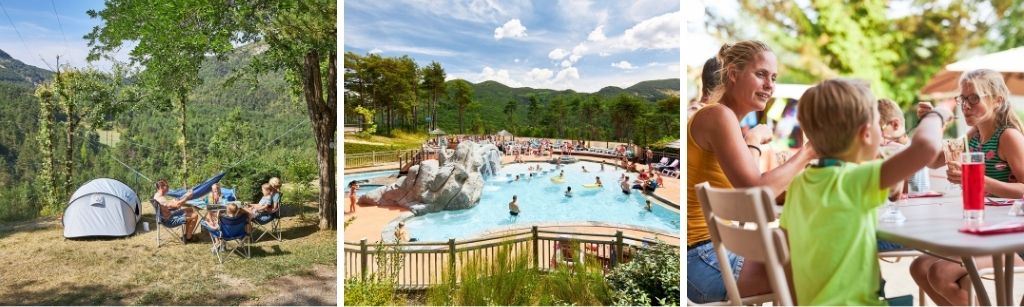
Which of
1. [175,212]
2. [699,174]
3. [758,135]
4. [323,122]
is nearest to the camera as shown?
[699,174]

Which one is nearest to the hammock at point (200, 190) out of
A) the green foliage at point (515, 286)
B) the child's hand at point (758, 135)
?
the green foliage at point (515, 286)

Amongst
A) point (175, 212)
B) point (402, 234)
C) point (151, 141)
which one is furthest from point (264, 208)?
point (402, 234)

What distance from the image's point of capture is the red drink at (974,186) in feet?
8.48

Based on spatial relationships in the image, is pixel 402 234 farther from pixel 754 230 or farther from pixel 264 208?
pixel 754 230

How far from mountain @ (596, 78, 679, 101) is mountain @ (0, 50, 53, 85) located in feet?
12.4

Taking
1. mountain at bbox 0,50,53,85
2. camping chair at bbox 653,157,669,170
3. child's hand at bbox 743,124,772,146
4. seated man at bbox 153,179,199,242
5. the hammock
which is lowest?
seated man at bbox 153,179,199,242

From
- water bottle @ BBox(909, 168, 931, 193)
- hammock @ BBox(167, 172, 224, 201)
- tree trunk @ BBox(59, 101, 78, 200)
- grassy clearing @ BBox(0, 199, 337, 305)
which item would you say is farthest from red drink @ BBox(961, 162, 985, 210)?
tree trunk @ BBox(59, 101, 78, 200)

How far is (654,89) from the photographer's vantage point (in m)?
4.54

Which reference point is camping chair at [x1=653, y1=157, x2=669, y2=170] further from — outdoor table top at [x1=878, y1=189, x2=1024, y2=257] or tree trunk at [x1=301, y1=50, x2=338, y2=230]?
tree trunk at [x1=301, y1=50, x2=338, y2=230]

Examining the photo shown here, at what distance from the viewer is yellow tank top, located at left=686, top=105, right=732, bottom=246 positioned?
10.6ft

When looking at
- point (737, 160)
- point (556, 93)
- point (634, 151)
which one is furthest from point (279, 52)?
point (737, 160)

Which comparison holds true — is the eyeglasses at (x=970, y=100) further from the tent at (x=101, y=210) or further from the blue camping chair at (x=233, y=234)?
the tent at (x=101, y=210)

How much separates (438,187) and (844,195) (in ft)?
8.44

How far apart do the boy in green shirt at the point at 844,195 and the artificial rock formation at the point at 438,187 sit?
7.32 feet
